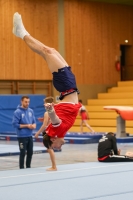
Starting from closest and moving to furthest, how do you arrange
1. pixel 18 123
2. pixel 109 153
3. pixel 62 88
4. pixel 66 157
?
pixel 62 88, pixel 18 123, pixel 109 153, pixel 66 157

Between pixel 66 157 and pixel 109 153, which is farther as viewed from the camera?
pixel 66 157

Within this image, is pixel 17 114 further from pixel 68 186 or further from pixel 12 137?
pixel 12 137

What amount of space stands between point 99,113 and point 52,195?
52.5 ft

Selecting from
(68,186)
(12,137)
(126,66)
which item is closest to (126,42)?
(126,66)

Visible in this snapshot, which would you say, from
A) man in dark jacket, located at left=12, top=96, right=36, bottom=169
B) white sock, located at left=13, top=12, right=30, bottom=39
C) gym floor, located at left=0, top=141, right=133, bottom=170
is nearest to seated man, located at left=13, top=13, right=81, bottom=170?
white sock, located at left=13, top=12, right=30, bottom=39

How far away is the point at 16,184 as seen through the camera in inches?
314

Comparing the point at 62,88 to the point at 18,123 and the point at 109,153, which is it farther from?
the point at 109,153

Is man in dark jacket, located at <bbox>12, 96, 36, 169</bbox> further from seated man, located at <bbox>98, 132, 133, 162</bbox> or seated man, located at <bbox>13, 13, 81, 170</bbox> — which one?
seated man, located at <bbox>13, 13, 81, 170</bbox>

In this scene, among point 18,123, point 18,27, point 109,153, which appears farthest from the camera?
point 109,153

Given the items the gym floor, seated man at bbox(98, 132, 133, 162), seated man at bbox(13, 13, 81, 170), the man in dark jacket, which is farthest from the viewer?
the gym floor

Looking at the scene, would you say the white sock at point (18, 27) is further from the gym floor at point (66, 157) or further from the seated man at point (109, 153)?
the gym floor at point (66, 157)

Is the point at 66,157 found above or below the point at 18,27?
below

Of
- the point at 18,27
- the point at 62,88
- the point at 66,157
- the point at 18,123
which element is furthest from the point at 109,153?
the point at 18,27

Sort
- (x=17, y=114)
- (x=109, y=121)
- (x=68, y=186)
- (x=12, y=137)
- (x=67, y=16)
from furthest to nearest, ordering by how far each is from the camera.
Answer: (x=67, y=16)
(x=109, y=121)
(x=12, y=137)
(x=17, y=114)
(x=68, y=186)
